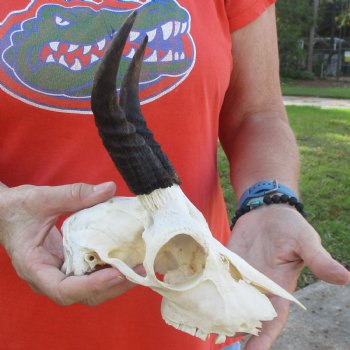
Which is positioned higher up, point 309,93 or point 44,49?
point 44,49

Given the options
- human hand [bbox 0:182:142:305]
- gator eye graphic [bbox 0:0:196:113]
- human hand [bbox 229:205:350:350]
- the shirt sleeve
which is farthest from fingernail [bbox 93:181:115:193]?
the shirt sleeve

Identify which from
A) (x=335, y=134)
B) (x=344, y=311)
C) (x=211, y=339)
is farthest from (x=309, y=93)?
(x=211, y=339)

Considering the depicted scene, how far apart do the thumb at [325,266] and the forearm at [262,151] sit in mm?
329

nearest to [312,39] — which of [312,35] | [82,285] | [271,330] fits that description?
[312,35]

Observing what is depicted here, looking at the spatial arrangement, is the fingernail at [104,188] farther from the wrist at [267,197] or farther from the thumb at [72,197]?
the wrist at [267,197]

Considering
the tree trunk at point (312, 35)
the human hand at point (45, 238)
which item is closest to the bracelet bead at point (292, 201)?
the human hand at point (45, 238)

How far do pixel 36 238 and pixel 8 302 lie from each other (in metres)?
0.32

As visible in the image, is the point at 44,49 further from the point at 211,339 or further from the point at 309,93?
the point at 309,93

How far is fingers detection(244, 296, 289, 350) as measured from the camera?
3.98 feet

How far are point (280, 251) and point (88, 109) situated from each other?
522 millimetres

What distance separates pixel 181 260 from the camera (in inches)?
45.8

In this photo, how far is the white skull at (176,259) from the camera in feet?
3.59

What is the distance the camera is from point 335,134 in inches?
317

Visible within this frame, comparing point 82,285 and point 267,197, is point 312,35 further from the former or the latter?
point 82,285
